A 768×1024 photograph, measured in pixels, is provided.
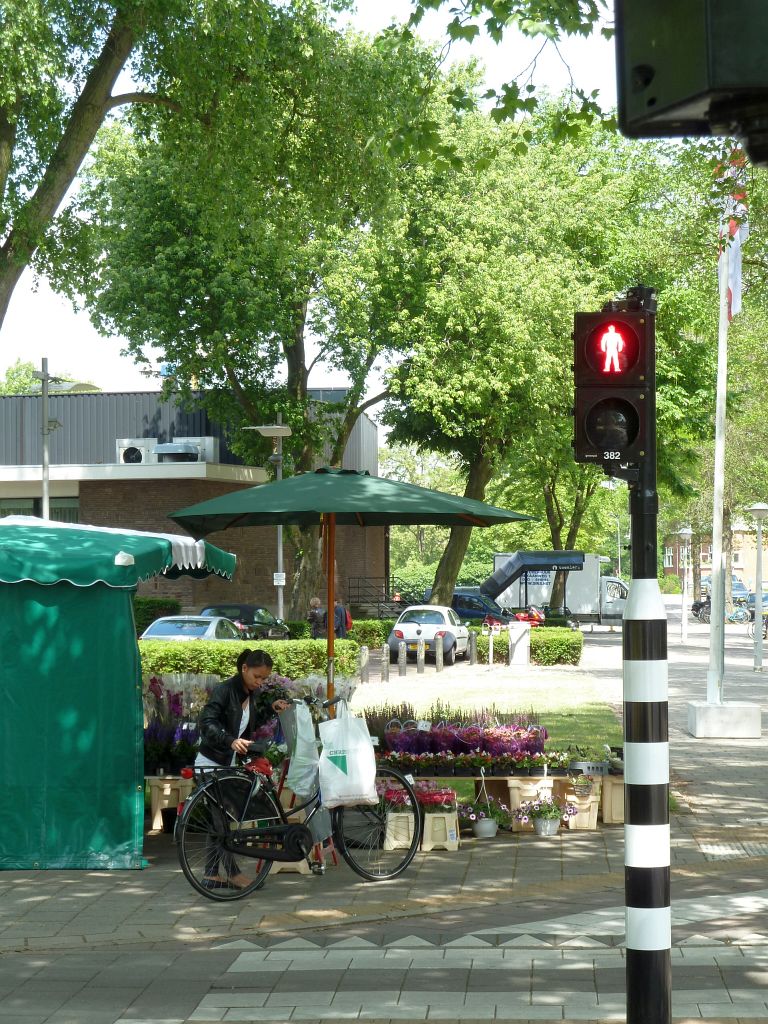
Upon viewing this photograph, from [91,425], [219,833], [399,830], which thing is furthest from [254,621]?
[219,833]

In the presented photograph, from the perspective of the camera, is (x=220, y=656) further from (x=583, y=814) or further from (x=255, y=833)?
(x=255, y=833)

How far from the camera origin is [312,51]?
54.3ft

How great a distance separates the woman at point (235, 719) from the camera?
845 cm

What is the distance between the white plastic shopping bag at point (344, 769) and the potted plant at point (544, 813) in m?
2.31

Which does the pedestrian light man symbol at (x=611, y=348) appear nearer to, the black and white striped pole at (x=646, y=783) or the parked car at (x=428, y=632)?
the black and white striped pole at (x=646, y=783)

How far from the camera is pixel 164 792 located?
10773 millimetres

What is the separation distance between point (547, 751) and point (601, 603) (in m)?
46.0

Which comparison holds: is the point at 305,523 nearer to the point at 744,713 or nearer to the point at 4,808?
the point at 4,808

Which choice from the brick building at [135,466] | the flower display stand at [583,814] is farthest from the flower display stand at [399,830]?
the brick building at [135,466]

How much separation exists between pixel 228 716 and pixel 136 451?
31507mm

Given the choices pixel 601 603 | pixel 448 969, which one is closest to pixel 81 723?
pixel 448 969

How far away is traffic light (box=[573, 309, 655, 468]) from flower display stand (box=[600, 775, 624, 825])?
20.8 ft

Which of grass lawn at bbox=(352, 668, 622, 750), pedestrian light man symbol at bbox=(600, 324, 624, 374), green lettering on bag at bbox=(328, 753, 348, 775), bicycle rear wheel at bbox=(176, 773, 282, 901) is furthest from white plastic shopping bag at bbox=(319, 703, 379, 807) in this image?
grass lawn at bbox=(352, 668, 622, 750)

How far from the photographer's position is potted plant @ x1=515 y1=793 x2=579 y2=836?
34.5ft
